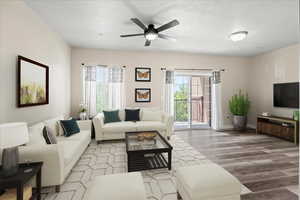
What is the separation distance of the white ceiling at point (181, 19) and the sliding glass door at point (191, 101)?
1675mm

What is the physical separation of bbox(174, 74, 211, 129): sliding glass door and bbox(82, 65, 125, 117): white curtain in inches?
84.4

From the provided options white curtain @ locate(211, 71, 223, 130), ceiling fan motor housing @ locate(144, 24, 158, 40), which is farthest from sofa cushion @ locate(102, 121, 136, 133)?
white curtain @ locate(211, 71, 223, 130)

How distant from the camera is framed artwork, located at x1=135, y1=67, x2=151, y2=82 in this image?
4918 millimetres

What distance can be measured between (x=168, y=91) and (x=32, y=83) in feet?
12.0

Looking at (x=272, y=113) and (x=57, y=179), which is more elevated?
(x=272, y=113)

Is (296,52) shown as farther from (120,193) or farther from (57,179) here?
(57,179)

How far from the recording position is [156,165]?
2523 mm

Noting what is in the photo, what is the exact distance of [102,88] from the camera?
4699 mm

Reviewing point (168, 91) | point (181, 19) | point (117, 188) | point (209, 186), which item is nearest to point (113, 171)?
point (117, 188)

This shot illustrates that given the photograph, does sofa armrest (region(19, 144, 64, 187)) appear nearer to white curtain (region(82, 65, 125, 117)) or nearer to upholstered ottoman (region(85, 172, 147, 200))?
upholstered ottoman (region(85, 172, 147, 200))

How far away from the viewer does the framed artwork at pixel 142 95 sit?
195 inches

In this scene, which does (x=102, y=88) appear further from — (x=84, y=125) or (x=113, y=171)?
(x=113, y=171)

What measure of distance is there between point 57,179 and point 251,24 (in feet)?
14.1

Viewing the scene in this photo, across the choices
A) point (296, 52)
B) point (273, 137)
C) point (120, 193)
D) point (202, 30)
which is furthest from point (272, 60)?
point (120, 193)
